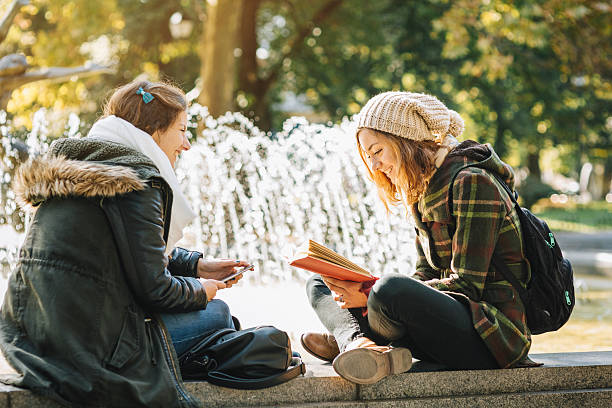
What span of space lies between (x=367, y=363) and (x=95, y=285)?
0.99 metres

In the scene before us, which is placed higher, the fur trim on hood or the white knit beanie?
the white knit beanie

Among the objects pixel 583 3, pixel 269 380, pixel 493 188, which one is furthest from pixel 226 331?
pixel 583 3

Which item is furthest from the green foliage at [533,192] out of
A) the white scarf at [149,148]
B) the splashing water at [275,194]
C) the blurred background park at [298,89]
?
the white scarf at [149,148]

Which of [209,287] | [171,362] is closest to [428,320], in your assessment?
[209,287]

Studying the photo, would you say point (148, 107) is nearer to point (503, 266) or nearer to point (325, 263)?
point (325, 263)

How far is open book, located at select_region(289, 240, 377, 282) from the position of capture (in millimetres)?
2707

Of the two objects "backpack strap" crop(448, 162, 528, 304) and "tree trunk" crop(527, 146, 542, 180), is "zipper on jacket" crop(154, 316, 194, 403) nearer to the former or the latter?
"backpack strap" crop(448, 162, 528, 304)

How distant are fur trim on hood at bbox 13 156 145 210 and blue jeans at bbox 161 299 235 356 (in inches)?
19.9

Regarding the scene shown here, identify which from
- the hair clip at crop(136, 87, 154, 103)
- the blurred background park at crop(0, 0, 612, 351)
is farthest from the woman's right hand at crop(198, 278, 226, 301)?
the blurred background park at crop(0, 0, 612, 351)

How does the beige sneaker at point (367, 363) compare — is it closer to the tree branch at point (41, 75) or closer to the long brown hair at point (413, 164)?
the long brown hair at point (413, 164)

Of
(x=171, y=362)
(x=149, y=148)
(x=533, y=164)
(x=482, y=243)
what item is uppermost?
(x=149, y=148)

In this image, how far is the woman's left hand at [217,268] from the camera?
10.1 feet

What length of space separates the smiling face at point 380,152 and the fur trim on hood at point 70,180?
100 cm

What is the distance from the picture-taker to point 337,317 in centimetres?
305
